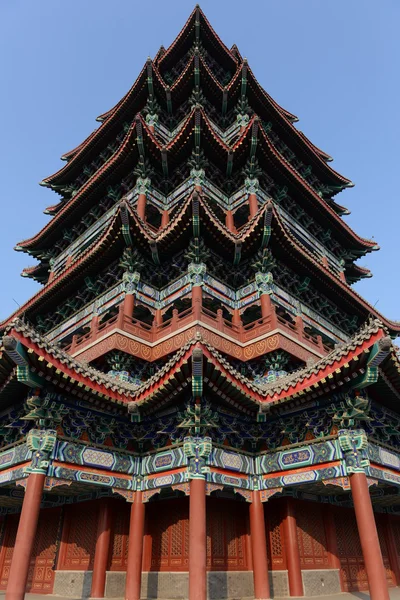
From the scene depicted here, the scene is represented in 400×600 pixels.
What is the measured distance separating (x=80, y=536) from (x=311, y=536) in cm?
602

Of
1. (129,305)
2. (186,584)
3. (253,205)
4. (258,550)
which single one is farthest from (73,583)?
(253,205)

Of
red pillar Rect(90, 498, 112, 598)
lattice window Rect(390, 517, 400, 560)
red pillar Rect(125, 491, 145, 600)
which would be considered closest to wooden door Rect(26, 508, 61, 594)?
red pillar Rect(90, 498, 112, 598)

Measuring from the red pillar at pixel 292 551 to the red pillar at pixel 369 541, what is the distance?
8.66ft

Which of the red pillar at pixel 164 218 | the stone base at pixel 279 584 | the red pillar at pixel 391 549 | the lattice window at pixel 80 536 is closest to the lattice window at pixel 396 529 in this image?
the red pillar at pixel 391 549

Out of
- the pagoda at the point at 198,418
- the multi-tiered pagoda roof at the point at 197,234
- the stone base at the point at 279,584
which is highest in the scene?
the multi-tiered pagoda roof at the point at 197,234

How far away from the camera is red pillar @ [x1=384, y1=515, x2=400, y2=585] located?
41.8 ft

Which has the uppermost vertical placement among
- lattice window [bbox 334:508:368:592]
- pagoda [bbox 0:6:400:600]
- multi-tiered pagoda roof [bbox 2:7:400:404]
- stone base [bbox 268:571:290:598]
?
multi-tiered pagoda roof [bbox 2:7:400:404]

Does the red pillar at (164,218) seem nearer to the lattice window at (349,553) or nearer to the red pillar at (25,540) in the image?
the red pillar at (25,540)

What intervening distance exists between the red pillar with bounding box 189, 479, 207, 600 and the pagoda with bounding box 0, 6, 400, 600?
0.03m

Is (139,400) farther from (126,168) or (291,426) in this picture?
(126,168)

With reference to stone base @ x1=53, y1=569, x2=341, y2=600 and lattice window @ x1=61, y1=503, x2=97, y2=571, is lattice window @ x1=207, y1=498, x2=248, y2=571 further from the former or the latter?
lattice window @ x1=61, y1=503, x2=97, y2=571

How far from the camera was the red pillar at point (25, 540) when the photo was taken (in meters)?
7.26

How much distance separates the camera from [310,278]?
53.7 ft

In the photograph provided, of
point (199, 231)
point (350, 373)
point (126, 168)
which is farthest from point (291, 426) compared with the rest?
point (126, 168)
